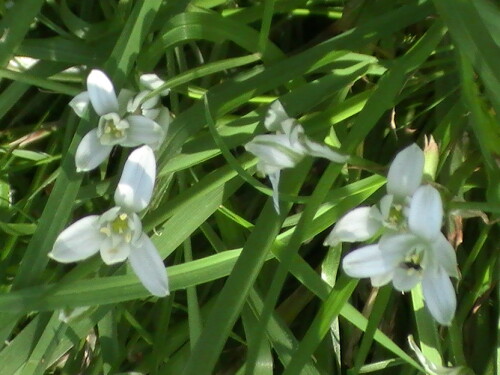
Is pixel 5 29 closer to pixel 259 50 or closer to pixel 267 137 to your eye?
pixel 259 50

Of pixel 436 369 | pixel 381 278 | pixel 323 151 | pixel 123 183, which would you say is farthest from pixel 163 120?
pixel 436 369

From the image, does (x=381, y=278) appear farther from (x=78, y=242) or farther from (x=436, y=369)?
(x=78, y=242)

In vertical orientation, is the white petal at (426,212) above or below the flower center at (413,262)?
above

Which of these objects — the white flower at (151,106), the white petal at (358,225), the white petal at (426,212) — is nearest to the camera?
the white petal at (426,212)

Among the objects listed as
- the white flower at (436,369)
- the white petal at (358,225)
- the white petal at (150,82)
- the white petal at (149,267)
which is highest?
the white petal at (150,82)

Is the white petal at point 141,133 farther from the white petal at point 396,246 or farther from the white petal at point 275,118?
the white petal at point 396,246

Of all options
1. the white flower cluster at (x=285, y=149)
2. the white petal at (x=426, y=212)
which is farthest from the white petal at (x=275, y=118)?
the white petal at (x=426, y=212)

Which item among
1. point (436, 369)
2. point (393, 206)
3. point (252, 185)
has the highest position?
point (393, 206)

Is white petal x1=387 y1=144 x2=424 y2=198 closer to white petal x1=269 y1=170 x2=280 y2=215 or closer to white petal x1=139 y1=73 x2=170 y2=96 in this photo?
white petal x1=269 y1=170 x2=280 y2=215
